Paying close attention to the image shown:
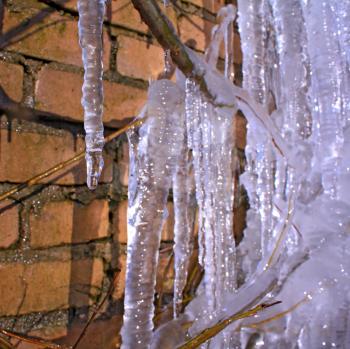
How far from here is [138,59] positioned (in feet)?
3.03

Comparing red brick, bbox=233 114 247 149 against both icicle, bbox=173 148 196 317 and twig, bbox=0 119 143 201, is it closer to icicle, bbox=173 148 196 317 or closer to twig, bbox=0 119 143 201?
icicle, bbox=173 148 196 317

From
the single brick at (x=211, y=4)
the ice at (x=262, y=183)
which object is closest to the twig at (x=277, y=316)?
the ice at (x=262, y=183)

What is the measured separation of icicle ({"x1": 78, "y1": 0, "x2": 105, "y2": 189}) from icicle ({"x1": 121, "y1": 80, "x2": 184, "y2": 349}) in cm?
10

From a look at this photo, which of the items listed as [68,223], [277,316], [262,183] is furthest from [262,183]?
[68,223]

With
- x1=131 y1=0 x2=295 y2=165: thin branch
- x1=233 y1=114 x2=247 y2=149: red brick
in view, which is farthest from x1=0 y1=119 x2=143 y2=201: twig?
x1=233 y1=114 x2=247 y2=149: red brick

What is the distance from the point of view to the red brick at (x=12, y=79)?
2.43 ft

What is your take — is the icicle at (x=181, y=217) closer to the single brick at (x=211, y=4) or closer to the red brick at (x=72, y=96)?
the red brick at (x=72, y=96)

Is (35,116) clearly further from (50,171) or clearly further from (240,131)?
(240,131)

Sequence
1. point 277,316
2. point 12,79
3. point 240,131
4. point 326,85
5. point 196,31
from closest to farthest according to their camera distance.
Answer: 1. point 277,316
2. point 12,79
3. point 326,85
4. point 196,31
5. point 240,131

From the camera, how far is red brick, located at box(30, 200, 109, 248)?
769mm

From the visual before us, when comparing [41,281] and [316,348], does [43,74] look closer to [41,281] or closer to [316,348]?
[41,281]

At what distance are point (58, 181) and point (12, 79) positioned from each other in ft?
0.70

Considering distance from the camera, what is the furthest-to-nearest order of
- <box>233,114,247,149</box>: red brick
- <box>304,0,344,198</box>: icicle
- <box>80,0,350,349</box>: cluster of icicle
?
<box>233,114,247,149</box>: red brick
<box>304,0,344,198</box>: icicle
<box>80,0,350,349</box>: cluster of icicle

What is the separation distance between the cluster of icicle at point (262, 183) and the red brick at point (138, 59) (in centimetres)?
14
